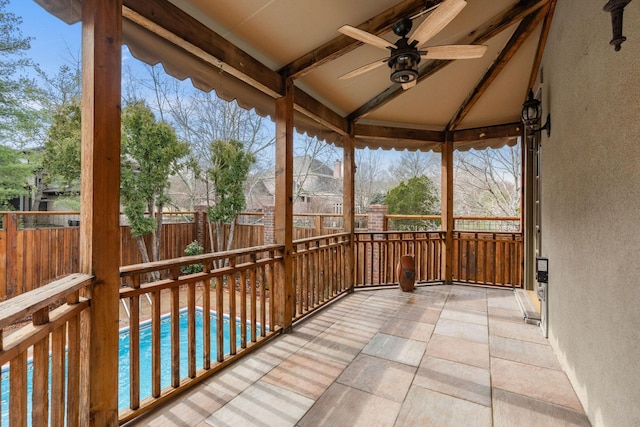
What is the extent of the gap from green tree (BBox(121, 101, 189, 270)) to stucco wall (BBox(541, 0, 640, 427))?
5.83 meters

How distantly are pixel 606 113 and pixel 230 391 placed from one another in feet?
9.46

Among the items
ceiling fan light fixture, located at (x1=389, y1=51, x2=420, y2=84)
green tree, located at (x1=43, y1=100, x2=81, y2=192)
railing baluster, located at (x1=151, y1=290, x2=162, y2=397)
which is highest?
ceiling fan light fixture, located at (x1=389, y1=51, x2=420, y2=84)

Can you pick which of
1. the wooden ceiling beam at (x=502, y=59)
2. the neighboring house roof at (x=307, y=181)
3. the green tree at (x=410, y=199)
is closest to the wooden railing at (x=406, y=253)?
the wooden ceiling beam at (x=502, y=59)

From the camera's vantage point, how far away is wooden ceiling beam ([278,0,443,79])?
8.18 feet

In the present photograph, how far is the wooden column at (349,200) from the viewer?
4771 millimetres

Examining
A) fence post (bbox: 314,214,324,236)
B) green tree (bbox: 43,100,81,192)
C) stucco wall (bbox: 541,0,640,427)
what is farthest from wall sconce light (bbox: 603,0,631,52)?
fence post (bbox: 314,214,324,236)

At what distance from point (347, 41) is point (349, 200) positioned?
2.49 m

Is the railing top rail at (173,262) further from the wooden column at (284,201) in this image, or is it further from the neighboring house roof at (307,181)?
the neighboring house roof at (307,181)

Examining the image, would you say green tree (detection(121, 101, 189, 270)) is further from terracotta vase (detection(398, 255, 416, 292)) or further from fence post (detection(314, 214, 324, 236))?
terracotta vase (detection(398, 255, 416, 292))

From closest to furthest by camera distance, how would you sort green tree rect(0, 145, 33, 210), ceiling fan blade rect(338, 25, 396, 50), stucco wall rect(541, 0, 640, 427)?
1. stucco wall rect(541, 0, 640, 427)
2. green tree rect(0, 145, 33, 210)
3. ceiling fan blade rect(338, 25, 396, 50)

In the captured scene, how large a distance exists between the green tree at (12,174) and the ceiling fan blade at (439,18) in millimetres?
2691

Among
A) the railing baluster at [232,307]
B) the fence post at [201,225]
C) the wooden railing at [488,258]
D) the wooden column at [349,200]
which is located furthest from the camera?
the fence post at [201,225]

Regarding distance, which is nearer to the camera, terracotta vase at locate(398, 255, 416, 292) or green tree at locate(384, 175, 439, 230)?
terracotta vase at locate(398, 255, 416, 292)

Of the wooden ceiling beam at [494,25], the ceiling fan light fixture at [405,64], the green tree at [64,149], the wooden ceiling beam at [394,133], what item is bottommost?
the green tree at [64,149]
